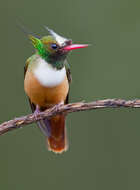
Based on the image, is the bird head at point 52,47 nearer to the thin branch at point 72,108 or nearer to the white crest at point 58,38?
the white crest at point 58,38

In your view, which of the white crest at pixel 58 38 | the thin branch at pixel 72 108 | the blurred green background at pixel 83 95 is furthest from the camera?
the blurred green background at pixel 83 95

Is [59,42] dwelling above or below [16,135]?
below

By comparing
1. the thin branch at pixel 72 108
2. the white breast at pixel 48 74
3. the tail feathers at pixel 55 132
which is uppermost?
the white breast at pixel 48 74

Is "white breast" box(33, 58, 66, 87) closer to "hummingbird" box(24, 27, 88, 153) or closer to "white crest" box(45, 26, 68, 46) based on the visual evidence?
"hummingbird" box(24, 27, 88, 153)

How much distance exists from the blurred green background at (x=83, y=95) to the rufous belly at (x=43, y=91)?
2323 millimetres

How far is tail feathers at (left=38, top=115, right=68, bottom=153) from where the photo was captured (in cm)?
470

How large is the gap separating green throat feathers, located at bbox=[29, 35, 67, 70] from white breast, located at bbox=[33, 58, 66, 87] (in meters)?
0.03

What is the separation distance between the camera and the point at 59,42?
4.09 metres

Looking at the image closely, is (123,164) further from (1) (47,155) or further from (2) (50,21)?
(2) (50,21)

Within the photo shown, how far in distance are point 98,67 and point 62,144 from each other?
7.54 feet

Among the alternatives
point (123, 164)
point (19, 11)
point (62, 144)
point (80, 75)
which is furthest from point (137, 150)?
point (19, 11)

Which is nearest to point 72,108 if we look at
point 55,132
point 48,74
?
point 48,74

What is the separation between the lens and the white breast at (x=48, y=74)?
414cm

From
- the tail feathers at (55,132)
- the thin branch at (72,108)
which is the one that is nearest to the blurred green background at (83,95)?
the tail feathers at (55,132)
